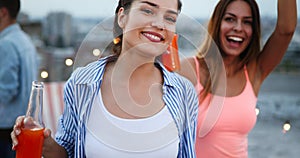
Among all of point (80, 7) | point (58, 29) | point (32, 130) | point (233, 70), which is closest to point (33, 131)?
point (32, 130)

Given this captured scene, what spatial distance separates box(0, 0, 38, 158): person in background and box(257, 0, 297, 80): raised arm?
1048 mm

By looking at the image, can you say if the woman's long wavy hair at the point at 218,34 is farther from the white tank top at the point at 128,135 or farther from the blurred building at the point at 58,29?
the blurred building at the point at 58,29

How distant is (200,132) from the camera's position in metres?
1.34

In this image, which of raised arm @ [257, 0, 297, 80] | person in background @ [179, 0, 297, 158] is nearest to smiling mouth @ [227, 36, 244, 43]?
person in background @ [179, 0, 297, 158]

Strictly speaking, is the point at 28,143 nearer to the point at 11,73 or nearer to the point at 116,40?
the point at 116,40

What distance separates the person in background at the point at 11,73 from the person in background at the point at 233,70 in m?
0.98

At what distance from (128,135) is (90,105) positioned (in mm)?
102

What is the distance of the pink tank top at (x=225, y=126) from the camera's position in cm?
134

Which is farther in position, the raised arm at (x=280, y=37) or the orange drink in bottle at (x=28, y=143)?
the raised arm at (x=280, y=37)

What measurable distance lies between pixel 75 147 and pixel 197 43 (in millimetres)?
336

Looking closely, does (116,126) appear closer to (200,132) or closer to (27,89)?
(200,132)

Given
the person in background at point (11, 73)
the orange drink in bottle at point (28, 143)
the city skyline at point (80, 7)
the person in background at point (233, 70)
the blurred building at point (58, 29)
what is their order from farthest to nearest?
the blurred building at point (58, 29), the person in background at point (11, 73), the city skyline at point (80, 7), the person in background at point (233, 70), the orange drink in bottle at point (28, 143)

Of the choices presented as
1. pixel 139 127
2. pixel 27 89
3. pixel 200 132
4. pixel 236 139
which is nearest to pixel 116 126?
pixel 139 127

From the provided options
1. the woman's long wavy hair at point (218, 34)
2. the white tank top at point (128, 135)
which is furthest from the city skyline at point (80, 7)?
the white tank top at point (128, 135)
